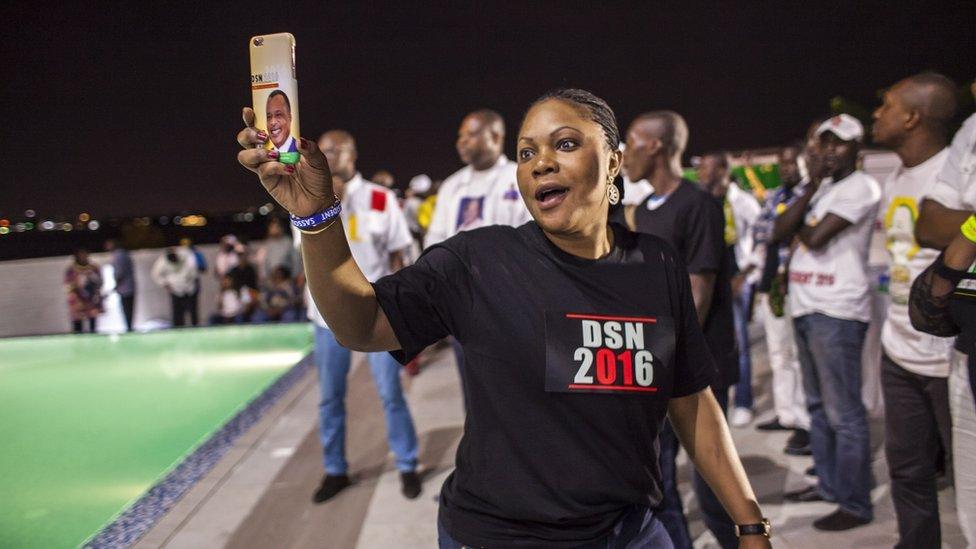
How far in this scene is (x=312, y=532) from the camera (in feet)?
11.2

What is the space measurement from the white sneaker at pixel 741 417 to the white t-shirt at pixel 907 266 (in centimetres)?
224

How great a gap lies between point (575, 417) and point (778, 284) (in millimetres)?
3244

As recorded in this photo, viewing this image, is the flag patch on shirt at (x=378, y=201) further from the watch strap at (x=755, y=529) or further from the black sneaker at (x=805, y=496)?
the watch strap at (x=755, y=529)

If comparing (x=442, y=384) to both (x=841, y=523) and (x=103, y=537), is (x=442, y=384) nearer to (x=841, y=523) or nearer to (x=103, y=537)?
(x=103, y=537)

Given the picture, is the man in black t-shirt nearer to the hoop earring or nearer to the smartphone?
the hoop earring

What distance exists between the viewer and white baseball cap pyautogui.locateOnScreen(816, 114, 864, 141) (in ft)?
11.1

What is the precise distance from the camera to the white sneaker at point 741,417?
4.78 m

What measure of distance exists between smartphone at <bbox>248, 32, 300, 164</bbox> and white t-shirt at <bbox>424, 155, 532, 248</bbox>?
2.65 meters

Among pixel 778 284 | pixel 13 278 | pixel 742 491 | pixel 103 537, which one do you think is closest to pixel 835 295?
pixel 778 284

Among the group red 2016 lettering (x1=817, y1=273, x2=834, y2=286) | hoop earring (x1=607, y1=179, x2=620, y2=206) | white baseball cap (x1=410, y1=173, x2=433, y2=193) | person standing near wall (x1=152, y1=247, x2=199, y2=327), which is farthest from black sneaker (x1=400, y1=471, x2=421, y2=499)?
person standing near wall (x1=152, y1=247, x2=199, y2=327)

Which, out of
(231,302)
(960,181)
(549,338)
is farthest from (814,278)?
(231,302)

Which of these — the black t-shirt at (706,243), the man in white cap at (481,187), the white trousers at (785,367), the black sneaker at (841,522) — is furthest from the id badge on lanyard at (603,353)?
the white trousers at (785,367)

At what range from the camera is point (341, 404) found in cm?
393

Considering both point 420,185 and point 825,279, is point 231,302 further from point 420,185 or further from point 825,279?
point 825,279
